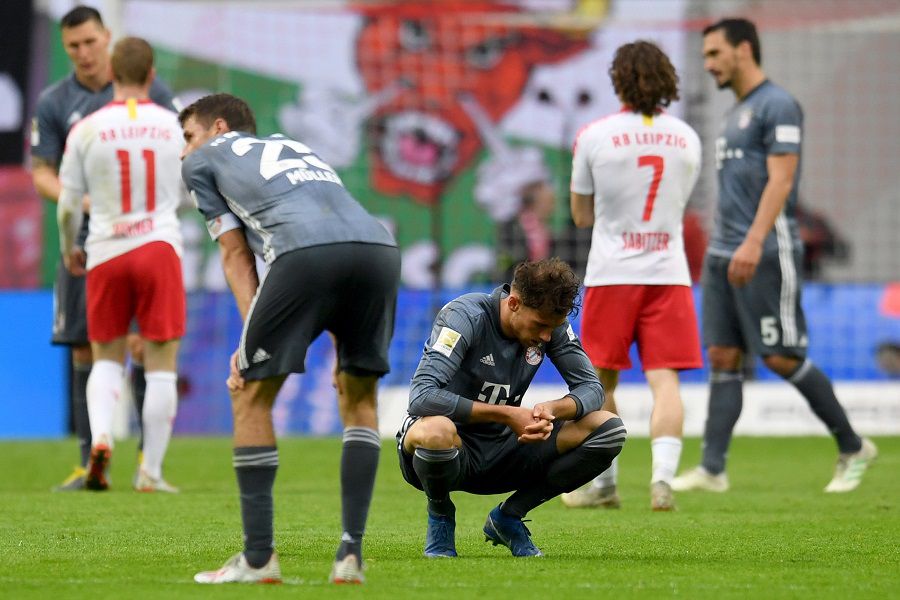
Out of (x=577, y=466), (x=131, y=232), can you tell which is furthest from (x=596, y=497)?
(x=131, y=232)

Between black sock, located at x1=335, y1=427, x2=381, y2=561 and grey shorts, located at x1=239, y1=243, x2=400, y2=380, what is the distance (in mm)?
215

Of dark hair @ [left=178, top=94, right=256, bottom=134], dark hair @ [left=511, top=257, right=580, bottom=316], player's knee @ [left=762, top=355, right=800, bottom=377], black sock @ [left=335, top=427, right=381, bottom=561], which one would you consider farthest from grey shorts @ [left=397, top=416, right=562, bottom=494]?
player's knee @ [left=762, top=355, right=800, bottom=377]

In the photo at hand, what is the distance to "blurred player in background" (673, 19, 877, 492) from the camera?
8523 mm

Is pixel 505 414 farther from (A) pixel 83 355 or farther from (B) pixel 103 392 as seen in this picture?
(A) pixel 83 355

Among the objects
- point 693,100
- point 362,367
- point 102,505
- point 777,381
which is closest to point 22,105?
point 693,100

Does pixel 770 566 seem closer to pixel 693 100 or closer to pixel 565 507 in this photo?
pixel 565 507

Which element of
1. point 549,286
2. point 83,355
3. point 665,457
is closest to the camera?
point 549,286

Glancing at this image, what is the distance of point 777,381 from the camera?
1332 centimetres

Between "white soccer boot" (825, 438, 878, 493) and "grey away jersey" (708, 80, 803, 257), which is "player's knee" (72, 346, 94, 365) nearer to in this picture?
"grey away jersey" (708, 80, 803, 257)

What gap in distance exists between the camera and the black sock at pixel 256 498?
15.0ft

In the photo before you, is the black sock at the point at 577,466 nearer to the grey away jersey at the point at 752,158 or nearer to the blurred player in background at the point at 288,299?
the blurred player in background at the point at 288,299

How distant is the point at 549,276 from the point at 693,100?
12484 millimetres

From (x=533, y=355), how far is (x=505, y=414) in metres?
0.33

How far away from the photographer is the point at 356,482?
467cm
